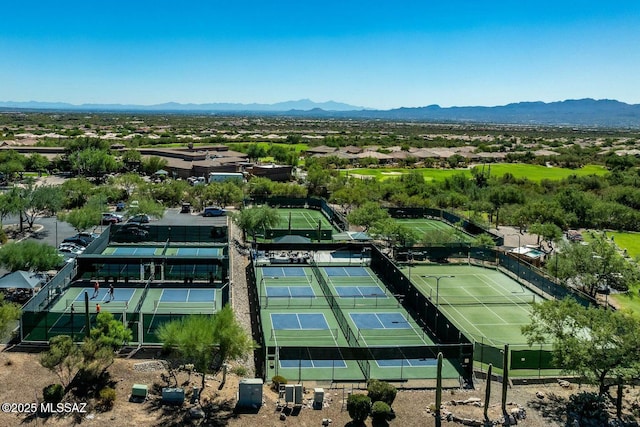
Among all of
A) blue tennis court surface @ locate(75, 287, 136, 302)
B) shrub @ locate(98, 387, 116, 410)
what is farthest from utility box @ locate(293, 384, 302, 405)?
blue tennis court surface @ locate(75, 287, 136, 302)

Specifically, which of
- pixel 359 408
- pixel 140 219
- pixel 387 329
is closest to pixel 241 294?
pixel 387 329

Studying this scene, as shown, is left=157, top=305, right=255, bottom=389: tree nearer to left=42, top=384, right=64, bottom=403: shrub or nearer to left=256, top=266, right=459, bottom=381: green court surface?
left=256, top=266, right=459, bottom=381: green court surface

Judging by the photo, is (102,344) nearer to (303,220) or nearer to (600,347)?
(600,347)

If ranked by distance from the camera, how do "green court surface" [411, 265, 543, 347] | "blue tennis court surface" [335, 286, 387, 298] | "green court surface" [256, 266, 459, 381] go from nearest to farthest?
1. "green court surface" [256, 266, 459, 381]
2. "green court surface" [411, 265, 543, 347]
3. "blue tennis court surface" [335, 286, 387, 298]

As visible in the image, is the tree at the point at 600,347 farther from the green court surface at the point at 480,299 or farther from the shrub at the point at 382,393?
the shrub at the point at 382,393

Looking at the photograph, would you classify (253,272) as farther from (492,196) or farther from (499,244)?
(492,196)

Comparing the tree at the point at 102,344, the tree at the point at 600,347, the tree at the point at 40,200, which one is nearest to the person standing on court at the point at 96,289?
the tree at the point at 102,344
